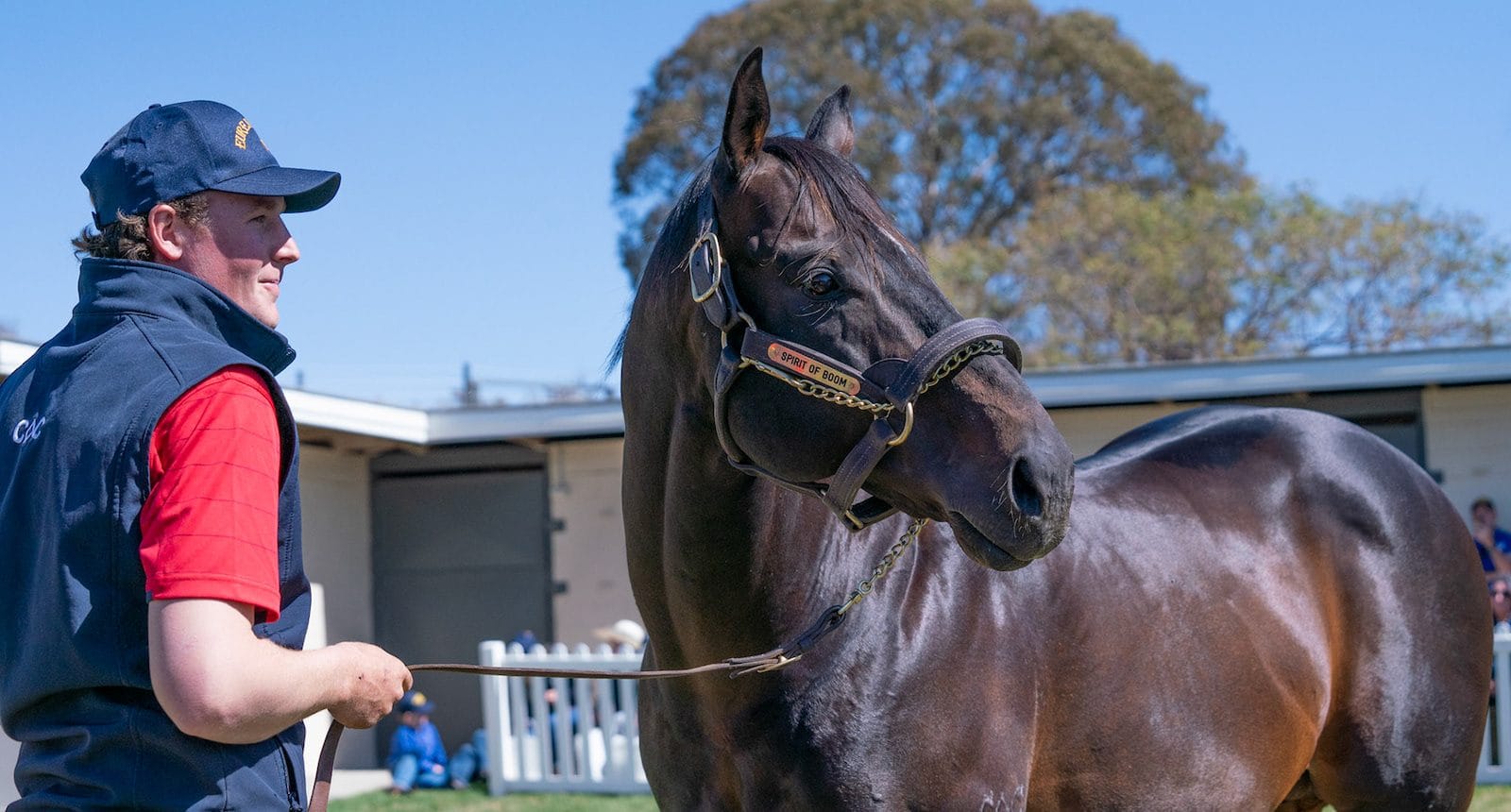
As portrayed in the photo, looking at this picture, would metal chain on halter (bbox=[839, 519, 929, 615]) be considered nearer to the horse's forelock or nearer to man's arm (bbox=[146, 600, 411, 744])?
the horse's forelock

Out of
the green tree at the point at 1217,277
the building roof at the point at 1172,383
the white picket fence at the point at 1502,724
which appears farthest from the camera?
the green tree at the point at 1217,277

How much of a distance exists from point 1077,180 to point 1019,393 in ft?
91.6

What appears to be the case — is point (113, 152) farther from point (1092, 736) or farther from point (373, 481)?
point (373, 481)

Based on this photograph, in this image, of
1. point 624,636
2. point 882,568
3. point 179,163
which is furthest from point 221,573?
point 624,636

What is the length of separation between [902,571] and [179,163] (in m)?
1.66

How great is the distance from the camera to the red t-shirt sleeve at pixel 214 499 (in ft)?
5.11

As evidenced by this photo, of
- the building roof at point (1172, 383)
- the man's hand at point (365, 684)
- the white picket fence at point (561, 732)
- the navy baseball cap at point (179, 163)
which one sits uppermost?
the building roof at point (1172, 383)

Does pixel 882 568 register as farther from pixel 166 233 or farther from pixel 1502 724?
pixel 1502 724

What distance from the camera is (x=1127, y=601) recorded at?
10.5 feet

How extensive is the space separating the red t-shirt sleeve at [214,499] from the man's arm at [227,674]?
1.1 inches

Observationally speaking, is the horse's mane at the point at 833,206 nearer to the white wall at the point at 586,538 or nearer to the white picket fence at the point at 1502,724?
the white picket fence at the point at 1502,724

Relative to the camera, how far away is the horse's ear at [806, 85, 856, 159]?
3.08 meters

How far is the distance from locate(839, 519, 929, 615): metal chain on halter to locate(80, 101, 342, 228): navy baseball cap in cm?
134

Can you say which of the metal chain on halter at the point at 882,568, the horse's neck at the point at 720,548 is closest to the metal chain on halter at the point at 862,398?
the horse's neck at the point at 720,548
